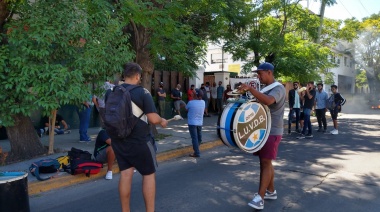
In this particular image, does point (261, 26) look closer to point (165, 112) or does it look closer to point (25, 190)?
point (165, 112)

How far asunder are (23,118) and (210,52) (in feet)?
107

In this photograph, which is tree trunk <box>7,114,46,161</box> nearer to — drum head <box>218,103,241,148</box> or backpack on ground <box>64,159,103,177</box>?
backpack on ground <box>64,159,103,177</box>

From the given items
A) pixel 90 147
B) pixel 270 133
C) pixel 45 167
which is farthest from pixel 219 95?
pixel 270 133

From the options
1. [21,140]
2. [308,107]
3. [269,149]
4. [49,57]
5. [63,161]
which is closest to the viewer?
[269,149]

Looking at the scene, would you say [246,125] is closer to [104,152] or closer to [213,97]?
[104,152]

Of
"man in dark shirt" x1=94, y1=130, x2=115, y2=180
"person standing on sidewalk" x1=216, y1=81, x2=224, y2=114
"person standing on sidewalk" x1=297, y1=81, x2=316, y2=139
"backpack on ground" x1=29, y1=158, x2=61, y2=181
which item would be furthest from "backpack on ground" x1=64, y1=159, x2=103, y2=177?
"person standing on sidewalk" x1=216, y1=81, x2=224, y2=114

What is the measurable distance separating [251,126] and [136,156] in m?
1.51

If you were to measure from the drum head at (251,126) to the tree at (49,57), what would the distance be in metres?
3.56

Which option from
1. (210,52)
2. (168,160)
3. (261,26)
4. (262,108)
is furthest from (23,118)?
(210,52)

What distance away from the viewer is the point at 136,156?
12.9 feet

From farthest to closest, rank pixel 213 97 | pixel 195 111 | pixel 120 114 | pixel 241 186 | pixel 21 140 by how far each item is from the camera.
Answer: pixel 213 97 → pixel 195 111 → pixel 21 140 → pixel 241 186 → pixel 120 114

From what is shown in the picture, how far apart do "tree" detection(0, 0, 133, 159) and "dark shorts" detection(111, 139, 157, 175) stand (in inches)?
119

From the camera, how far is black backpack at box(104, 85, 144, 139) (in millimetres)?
3766

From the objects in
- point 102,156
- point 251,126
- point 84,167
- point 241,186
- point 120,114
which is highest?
point 120,114
